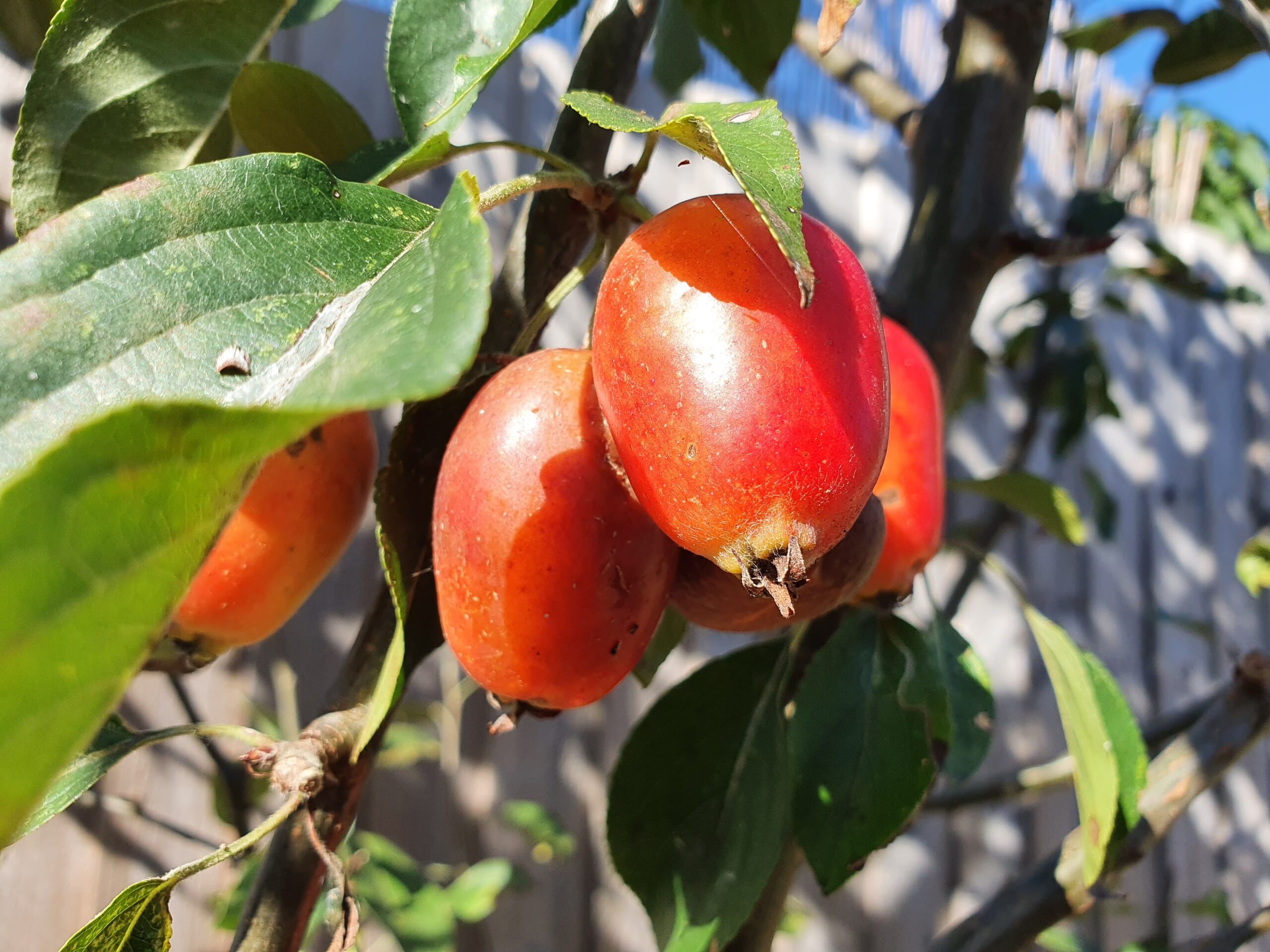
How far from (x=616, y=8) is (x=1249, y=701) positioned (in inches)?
22.7

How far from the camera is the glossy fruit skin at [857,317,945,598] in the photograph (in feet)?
1.37

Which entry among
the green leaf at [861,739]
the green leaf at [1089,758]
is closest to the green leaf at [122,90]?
the green leaf at [861,739]

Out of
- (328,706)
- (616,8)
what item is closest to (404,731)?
(328,706)

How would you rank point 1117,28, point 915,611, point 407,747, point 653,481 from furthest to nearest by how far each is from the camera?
point 915,611 < point 407,747 < point 1117,28 < point 653,481

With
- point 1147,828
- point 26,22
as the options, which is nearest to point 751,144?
point 26,22

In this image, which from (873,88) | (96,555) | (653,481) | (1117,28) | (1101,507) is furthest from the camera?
(1101,507)

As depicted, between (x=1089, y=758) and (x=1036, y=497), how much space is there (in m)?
0.26

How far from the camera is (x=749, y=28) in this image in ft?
2.00

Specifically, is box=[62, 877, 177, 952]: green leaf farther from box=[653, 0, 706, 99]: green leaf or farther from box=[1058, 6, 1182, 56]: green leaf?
box=[1058, 6, 1182, 56]: green leaf

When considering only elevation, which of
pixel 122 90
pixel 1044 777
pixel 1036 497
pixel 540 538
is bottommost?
pixel 1044 777

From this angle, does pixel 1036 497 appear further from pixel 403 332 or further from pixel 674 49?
pixel 403 332

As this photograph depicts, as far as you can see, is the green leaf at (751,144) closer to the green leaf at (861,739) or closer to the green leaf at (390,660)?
the green leaf at (390,660)

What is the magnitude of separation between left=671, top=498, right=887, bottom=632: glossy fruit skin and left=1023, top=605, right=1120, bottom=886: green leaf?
203 mm

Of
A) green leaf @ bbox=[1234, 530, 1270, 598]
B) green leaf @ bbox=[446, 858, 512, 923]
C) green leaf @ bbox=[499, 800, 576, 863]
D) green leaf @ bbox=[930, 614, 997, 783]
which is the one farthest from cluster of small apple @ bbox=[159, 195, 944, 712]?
green leaf @ bbox=[499, 800, 576, 863]
